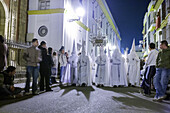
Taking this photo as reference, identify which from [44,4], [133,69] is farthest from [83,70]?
[44,4]

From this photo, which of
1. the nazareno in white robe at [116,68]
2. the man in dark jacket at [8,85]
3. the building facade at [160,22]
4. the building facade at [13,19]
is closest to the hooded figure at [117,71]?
the nazareno in white robe at [116,68]

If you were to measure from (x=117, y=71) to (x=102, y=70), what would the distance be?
823 millimetres

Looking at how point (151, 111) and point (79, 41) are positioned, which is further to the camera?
point (79, 41)

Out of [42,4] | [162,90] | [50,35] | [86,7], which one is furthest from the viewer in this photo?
[86,7]

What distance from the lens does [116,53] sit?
388 inches

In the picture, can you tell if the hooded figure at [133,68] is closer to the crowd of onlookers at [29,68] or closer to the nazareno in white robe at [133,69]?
the nazareno in white robe at [133,69]

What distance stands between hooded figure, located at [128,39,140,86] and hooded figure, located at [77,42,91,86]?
2.47m

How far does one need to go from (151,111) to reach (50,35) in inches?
536

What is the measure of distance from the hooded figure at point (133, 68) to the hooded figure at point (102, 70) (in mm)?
1497

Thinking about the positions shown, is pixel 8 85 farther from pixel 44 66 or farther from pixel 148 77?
pixel 148 77

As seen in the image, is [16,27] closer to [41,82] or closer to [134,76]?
[41,82]

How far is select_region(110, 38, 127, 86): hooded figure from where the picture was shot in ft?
31.5

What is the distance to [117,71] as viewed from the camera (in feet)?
31.9

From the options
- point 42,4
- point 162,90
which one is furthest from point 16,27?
point 162,90
